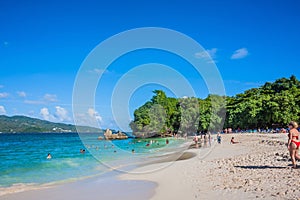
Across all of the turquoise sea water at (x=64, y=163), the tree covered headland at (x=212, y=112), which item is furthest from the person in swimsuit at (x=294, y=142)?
the tree covered headland at (x=212, y=112)

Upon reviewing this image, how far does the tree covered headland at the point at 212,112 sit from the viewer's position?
68038mm

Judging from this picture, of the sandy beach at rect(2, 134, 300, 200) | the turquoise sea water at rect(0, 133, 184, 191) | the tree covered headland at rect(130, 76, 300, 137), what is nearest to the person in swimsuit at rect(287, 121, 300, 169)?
the sandy beach at rect(2, 134, 300, 200)

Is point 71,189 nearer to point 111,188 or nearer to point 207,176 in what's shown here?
point 111,188

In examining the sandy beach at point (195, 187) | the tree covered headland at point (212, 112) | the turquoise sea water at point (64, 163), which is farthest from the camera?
the tree covered headland at point (212, 112)

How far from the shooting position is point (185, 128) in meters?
88.4

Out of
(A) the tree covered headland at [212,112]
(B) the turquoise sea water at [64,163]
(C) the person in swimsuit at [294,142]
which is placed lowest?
(B) the turquoise sea water at [64,163]

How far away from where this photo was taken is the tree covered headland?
→ 2679 inches

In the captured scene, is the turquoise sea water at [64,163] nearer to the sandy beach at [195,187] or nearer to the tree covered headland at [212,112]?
the sandy beach at [195,187]

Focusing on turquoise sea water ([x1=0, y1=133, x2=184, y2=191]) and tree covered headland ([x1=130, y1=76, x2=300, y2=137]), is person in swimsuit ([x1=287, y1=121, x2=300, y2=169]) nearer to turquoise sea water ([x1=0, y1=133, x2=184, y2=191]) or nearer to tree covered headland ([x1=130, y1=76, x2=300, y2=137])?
turquoise sea water ([x1=0, y1=133, x2=184, y2=191])

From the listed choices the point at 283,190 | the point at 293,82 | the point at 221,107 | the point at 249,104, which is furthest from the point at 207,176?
the point at 293,82

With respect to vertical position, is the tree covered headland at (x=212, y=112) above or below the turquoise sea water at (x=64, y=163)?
above

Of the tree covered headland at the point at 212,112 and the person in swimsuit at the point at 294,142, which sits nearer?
the person in swimsuit at the point at 294,142

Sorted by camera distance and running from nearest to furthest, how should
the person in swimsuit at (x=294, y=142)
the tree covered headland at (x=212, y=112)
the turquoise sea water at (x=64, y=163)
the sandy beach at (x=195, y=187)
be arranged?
the sandy beach at (x=195, y=187) < the person in swimsuit at (x=294, y=142) < the turquoise sea water at (x=64, y=163) < the tree covered headland at (x=212, y=112)

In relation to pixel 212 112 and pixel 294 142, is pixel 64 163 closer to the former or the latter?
pixel 294 142
